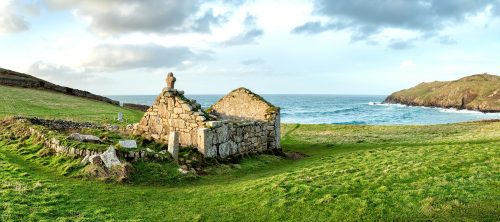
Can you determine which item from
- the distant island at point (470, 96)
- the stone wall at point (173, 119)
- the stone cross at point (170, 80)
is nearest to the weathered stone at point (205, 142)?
the stone wall at point (173, 119)

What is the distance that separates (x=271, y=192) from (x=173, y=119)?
36.9 feet

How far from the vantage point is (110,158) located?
16328 mm

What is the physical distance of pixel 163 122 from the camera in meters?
23.7

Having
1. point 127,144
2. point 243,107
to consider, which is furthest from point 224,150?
point 243,107

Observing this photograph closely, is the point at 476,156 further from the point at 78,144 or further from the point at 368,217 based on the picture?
the point at 78,144

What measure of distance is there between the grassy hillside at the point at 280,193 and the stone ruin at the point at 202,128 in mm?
3338

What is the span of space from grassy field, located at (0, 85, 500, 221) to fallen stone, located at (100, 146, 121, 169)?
3.13 feet

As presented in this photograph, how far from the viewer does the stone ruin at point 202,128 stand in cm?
2122

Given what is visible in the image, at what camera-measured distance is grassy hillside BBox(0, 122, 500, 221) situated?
11031mm

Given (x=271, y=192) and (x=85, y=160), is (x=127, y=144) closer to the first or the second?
(x=85, y=160)

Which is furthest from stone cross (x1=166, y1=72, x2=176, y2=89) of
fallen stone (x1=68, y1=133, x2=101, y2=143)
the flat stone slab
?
fallen stone (x1=68, y1=133, x2=101, y2=143)

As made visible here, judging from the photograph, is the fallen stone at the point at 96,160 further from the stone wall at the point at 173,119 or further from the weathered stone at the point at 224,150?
the weathered stone at the point at 224,150

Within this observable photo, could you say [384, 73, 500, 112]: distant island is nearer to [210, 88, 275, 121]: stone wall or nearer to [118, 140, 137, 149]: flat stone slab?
[210, 88, 275, 121]: stone wall

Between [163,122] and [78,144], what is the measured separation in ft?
21.4
